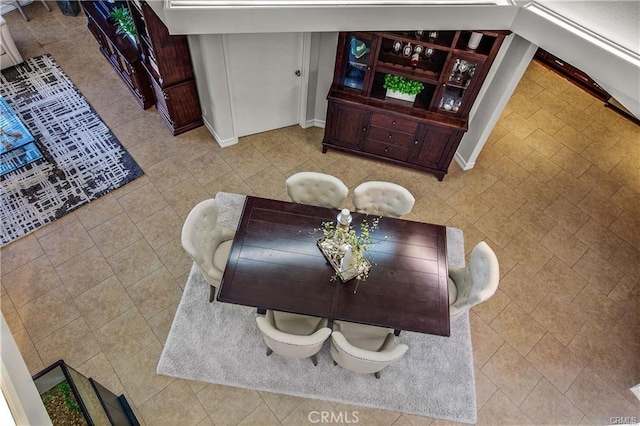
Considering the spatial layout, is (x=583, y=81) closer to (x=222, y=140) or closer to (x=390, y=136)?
(x=390, y=136)

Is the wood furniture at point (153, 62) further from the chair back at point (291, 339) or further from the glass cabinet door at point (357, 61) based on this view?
the chair back at point (291, 339)

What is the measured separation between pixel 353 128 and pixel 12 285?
4.16m

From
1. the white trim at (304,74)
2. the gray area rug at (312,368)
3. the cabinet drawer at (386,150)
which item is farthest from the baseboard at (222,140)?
the gray area rug at (312,368)

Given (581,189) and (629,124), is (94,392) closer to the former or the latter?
(581,189)

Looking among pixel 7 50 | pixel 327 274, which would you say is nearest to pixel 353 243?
pixel 327 274

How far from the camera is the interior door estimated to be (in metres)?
4.76

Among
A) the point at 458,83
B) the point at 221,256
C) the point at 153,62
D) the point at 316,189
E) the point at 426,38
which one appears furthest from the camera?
the point at 153,62

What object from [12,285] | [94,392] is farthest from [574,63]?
[12,285]

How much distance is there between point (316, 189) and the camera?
13.4 feet

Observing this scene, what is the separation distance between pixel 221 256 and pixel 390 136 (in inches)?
103

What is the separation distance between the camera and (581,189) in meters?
5.64

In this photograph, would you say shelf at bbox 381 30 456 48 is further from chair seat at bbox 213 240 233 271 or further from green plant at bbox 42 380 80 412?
green plant at bbox 42 380 80 412

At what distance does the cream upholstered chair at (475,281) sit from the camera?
346 cm

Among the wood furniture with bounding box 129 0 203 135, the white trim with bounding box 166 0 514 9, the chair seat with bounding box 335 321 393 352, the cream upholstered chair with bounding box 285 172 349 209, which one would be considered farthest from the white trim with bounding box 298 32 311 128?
the chair seat with bounding box 335 321 393 352
